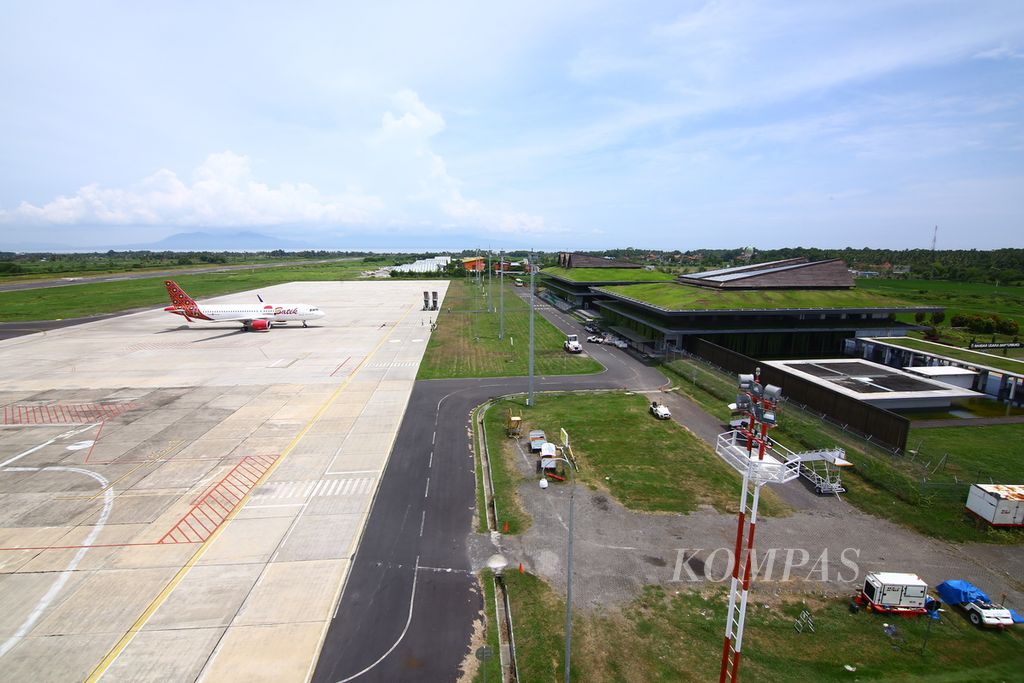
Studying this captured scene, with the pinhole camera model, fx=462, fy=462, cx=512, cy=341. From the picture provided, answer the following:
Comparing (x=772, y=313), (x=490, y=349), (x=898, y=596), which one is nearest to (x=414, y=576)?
(x=898, y=596)

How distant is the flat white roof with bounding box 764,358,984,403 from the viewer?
152ft

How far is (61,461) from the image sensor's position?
38.1 metres

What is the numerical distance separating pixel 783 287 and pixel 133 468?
92.0 meters

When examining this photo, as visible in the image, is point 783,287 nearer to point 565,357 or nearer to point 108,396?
point 565,357

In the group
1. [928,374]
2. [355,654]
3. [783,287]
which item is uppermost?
[783,287]

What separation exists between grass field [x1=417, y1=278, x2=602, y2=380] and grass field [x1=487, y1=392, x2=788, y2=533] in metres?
13.4

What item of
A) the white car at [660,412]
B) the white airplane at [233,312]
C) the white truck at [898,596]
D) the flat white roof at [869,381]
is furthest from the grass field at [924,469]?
the white airplane at [233,312]

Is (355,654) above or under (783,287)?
under

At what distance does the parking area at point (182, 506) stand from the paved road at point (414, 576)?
55.9 inches

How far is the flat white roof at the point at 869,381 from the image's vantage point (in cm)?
4622

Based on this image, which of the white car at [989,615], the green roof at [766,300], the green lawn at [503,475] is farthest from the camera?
the green roof at [766,300]

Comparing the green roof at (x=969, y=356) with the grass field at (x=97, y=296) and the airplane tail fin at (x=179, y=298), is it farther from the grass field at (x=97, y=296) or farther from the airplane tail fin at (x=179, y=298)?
the grass field at (x=97, y=296)

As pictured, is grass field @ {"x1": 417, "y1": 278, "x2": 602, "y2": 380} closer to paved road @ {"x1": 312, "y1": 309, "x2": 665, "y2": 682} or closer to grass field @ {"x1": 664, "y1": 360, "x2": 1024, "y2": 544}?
paved road @ {"x1": 312, "y1": 309, "x2": 665, "y2": 682}

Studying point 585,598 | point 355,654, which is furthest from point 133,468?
point 585,598
